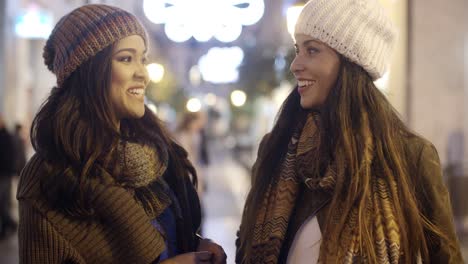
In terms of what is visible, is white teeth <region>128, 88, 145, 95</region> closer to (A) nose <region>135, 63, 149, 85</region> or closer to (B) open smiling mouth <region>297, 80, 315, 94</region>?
(A) nose <region>135, 63, 149, 85</region>

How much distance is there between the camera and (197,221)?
8.75ft

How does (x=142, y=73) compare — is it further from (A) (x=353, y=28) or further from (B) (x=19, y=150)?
(B) (x=19, y=150)

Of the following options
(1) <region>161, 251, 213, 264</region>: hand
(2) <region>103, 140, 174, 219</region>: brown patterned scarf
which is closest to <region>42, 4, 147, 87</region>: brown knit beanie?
(2) <region>103, 140, 174, 219</region>: brown patterned scarf

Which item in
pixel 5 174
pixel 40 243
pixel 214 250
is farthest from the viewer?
pixel 5 174

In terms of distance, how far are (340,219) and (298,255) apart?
0.23 m

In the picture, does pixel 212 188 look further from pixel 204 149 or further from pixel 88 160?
pixel 88 160

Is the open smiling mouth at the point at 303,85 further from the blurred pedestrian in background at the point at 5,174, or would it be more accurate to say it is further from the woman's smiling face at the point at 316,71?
the blurred pedestrian in background at the point at 5,174

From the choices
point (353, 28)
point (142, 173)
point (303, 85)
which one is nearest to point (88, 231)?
point (142, 173)

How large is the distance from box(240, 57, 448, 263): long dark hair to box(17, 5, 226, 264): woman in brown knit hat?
40cm

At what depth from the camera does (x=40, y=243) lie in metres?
2.04

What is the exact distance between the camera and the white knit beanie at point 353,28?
2.26 meters

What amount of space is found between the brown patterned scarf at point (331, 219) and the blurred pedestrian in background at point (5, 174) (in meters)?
7.27

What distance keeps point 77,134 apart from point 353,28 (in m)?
1.07

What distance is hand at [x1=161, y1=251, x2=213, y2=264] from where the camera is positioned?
88.8 inches
